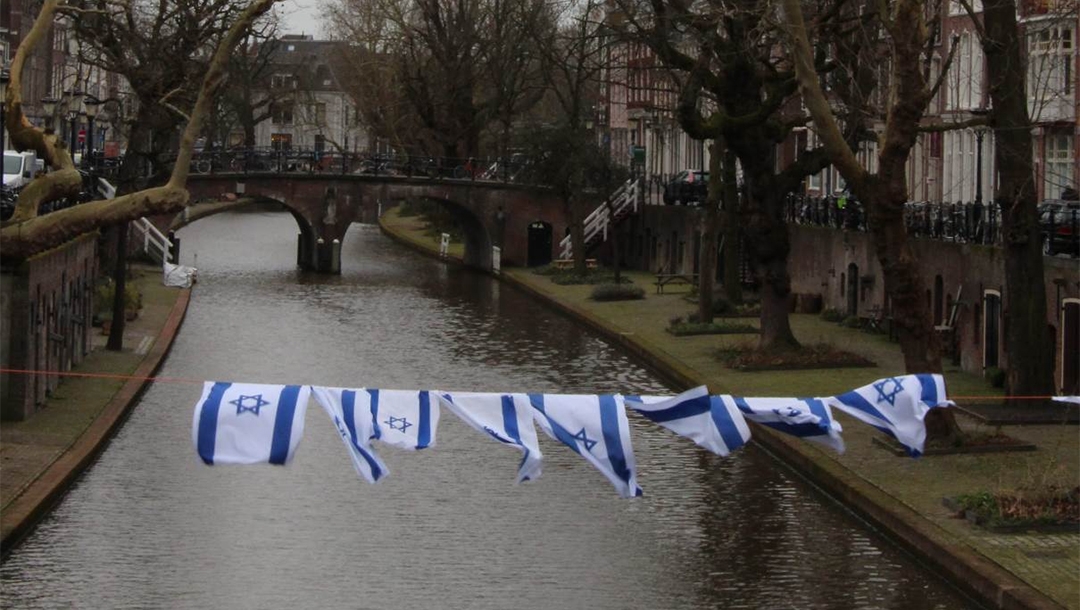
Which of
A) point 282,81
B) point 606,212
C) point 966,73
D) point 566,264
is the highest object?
point 282,81

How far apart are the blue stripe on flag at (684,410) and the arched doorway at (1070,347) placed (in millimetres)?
14996

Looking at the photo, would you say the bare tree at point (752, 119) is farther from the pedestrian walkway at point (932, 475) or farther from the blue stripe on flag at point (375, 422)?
the blue stripe on flag at point (375, 422)

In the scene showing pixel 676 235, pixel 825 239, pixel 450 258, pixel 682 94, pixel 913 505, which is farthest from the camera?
pixel 450 258

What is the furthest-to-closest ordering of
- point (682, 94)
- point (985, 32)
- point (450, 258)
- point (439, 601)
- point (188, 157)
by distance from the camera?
point (450, 258) → point (682, 94) → point (985, 32) → point (188, 157) → point (439, 601)

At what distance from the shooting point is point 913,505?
2088cm

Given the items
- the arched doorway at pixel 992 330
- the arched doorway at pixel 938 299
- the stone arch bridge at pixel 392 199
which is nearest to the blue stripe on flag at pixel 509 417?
the arched doorway at pixel 992 330

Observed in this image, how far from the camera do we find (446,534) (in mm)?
21156

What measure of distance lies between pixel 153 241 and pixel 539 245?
1460 cm

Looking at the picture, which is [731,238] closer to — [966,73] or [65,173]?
[966,73]

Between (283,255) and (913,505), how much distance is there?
57.4m

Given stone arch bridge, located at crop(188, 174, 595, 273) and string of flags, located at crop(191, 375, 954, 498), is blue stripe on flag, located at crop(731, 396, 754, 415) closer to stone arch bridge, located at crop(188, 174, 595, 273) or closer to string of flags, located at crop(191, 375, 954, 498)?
string of flags, located at crop(191, 375, 954, 498)

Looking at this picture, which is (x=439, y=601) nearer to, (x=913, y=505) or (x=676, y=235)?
(x=913, y=505)

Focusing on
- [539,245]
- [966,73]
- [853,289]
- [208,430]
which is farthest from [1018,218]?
[539,245]

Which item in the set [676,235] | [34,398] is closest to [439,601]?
[34,398]
